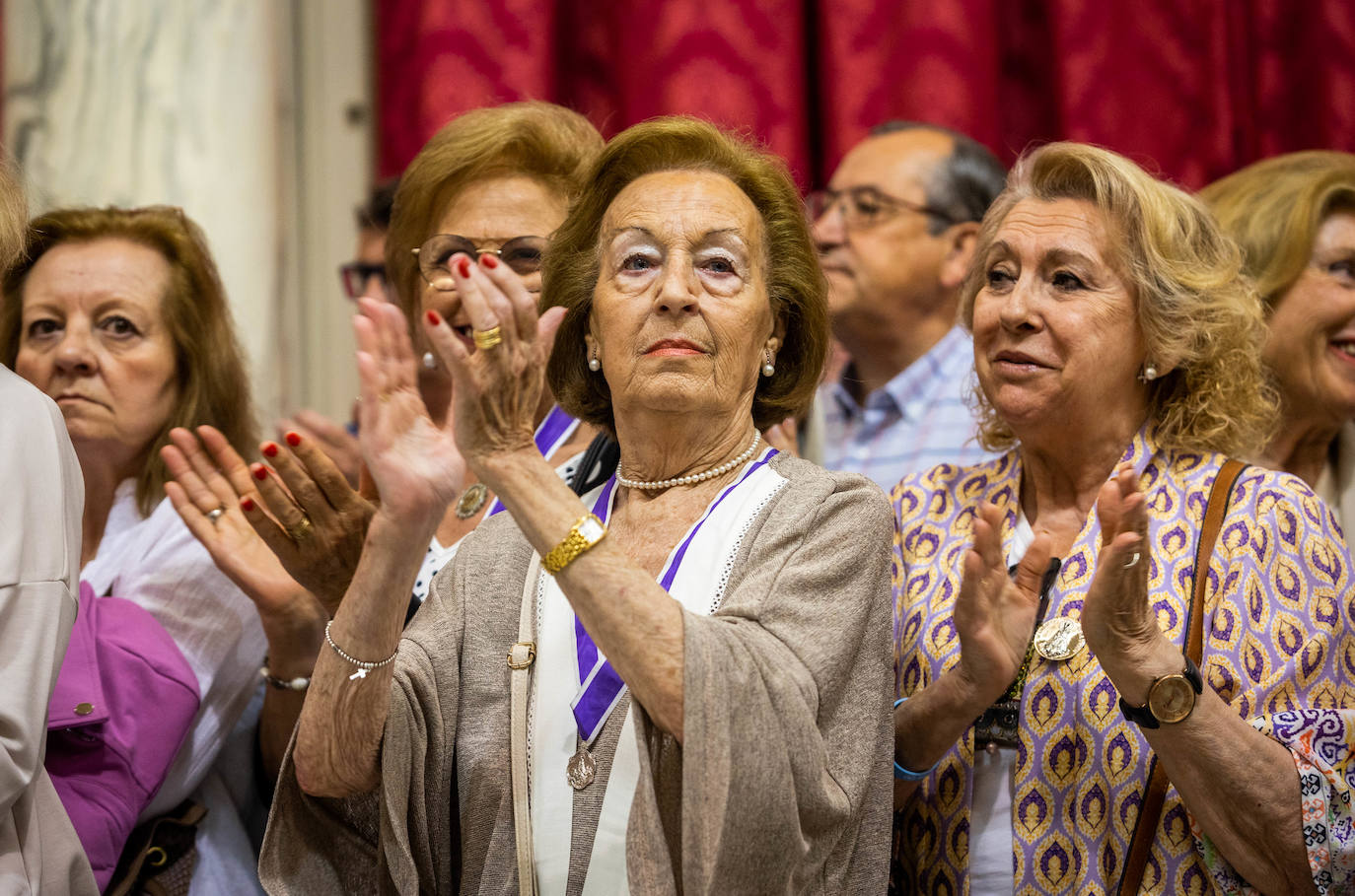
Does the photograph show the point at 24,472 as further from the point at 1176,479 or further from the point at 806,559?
the point at 1176,479

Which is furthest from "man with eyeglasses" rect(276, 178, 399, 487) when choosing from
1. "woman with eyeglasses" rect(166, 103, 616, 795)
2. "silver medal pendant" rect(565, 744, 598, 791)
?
"silver medal pendant" rect(565, 744, 598, 791)

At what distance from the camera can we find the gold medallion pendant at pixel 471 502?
2.92m

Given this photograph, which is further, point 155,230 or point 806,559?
point 155,230

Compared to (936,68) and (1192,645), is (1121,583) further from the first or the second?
(936,68)

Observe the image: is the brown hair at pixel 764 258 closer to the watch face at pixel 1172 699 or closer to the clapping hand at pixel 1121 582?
the clapping hand at pixel 1121 582

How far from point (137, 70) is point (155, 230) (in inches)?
43.1

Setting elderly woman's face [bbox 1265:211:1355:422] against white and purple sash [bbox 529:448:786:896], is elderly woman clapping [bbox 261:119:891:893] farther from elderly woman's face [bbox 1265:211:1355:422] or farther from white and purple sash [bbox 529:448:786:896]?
elderly woman's face [bbox 1265:211:1355:422]

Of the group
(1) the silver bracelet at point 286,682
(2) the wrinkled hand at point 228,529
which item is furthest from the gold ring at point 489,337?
(1) the silver bracelet at point 286,682

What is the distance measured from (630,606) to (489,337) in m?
0.40

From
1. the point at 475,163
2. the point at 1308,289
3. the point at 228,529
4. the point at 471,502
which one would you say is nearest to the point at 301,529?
the point at 228,529

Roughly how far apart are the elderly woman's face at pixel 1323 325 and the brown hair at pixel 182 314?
2.23 meters

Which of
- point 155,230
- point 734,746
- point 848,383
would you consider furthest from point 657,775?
point 848,383

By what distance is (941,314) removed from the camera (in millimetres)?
4035

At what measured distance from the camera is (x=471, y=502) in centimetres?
295
